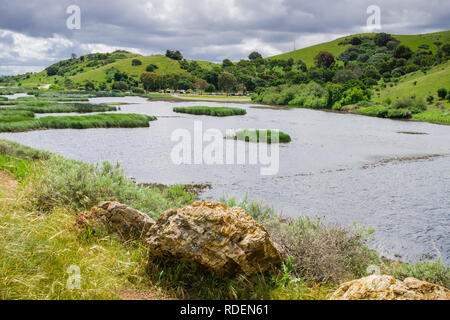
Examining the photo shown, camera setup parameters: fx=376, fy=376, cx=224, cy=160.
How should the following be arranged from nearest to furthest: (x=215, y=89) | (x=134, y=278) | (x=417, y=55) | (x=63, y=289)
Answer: (x=63, y=289), (x=134, y=278), (x=417, y=55), (x=215, y=89)

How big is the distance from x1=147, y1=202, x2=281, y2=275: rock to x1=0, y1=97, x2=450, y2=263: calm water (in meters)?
6.59

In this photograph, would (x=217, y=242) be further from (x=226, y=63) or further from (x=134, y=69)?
(x=226, y=63)

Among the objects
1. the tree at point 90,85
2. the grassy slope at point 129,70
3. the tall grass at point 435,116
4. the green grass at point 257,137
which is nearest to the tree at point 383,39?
the grassy slope at point 129,70

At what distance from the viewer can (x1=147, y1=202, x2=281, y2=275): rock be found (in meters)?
6.05

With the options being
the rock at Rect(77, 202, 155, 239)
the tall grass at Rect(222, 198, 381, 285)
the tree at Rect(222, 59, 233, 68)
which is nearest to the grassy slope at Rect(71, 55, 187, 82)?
the tree at Rect(222, 59, 233, 68)

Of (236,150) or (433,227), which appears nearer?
(433,227)

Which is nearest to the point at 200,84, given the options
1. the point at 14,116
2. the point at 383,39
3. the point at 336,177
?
the point at 383,39

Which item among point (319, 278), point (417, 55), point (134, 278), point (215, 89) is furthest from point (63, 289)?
point (215, 89)

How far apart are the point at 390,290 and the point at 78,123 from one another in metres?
40.9

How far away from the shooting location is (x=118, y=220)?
7.74 m

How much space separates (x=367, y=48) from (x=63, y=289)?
189129mm

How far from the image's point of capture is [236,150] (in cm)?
2930

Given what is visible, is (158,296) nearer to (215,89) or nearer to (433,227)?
(433,227)

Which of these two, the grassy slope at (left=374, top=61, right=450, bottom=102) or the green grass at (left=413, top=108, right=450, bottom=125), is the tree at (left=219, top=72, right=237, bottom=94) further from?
the green grass at (left=413, top=108, right=450, bottom=125)
